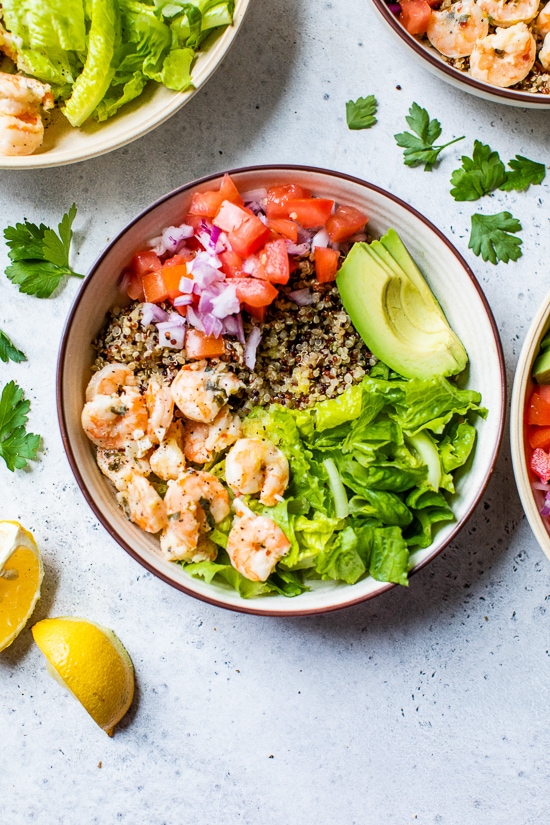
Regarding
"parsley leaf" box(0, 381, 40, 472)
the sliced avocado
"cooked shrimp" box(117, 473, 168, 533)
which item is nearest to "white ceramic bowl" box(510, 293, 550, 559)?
the sliced avocado

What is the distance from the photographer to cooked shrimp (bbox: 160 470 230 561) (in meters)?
1.87

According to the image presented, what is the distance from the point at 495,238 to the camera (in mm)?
2178

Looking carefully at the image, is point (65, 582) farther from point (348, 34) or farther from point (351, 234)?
point (348, 34)

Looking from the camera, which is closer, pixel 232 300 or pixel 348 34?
pixel 232 300

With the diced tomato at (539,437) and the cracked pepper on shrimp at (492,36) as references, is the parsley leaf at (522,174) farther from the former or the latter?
the diced tomato at (539,437)

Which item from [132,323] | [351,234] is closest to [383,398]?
[351,234]

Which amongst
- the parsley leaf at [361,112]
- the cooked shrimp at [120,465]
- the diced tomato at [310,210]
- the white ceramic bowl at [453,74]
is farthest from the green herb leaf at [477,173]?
the cooked shrimp at [120,465]

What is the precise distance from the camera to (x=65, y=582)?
7.49ft

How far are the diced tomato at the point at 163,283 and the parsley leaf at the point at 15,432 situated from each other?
23.9 inches

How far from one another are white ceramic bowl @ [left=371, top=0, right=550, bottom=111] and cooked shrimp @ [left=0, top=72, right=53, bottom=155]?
1.03 metres

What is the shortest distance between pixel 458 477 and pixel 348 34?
148cm

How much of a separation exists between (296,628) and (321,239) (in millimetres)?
1259

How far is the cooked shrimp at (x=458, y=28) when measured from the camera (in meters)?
2.05

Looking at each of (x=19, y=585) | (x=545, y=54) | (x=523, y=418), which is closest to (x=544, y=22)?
(x=545, y=54)
